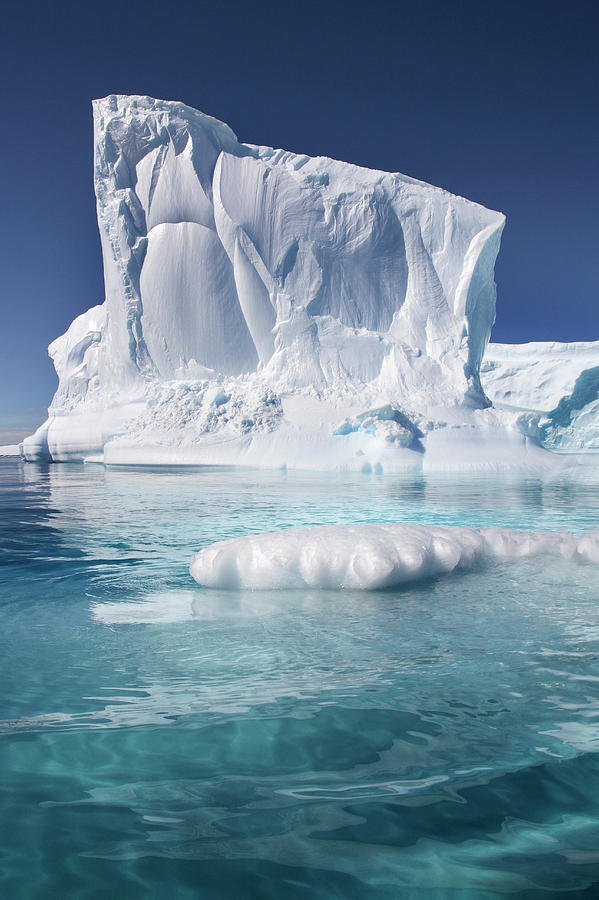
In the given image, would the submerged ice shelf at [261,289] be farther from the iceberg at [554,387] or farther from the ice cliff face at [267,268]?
the iceberg at [554,387]

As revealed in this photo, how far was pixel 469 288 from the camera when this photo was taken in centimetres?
1809

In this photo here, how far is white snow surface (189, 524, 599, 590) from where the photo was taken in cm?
387

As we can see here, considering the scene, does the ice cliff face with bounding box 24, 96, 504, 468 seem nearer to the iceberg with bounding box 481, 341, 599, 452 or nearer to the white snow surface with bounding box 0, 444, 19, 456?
the iceberg with bounding box 481, 341, 599, 452

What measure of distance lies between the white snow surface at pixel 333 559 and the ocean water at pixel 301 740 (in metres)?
0.15

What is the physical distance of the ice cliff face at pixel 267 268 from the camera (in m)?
17.8

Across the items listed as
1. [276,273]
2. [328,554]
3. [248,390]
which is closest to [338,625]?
[328,554]

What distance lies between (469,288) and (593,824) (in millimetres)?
17985

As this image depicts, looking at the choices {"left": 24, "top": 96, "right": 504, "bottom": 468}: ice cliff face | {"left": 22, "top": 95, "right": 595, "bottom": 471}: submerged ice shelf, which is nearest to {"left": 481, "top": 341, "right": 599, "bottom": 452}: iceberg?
{"left": 22, "top": 95, "right": 595, "bottom": 471}: submerged ice shelf

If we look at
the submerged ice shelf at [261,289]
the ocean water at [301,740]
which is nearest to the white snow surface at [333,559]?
the ocean water at [301,740]

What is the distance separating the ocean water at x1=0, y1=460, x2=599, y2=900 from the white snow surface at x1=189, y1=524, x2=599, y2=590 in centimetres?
15

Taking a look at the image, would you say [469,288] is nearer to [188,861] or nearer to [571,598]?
[571,598]

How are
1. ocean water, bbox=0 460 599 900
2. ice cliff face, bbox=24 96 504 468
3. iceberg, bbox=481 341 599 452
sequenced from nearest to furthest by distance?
Answer: ocean water, bbox=0 460 599 900, ice cliff face, bbox=24 96 504 468, iceberg, bbox=481 341 599 452

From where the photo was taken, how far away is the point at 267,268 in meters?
18.2

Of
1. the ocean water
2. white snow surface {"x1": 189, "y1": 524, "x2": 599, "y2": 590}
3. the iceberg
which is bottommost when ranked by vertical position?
the ocean water
